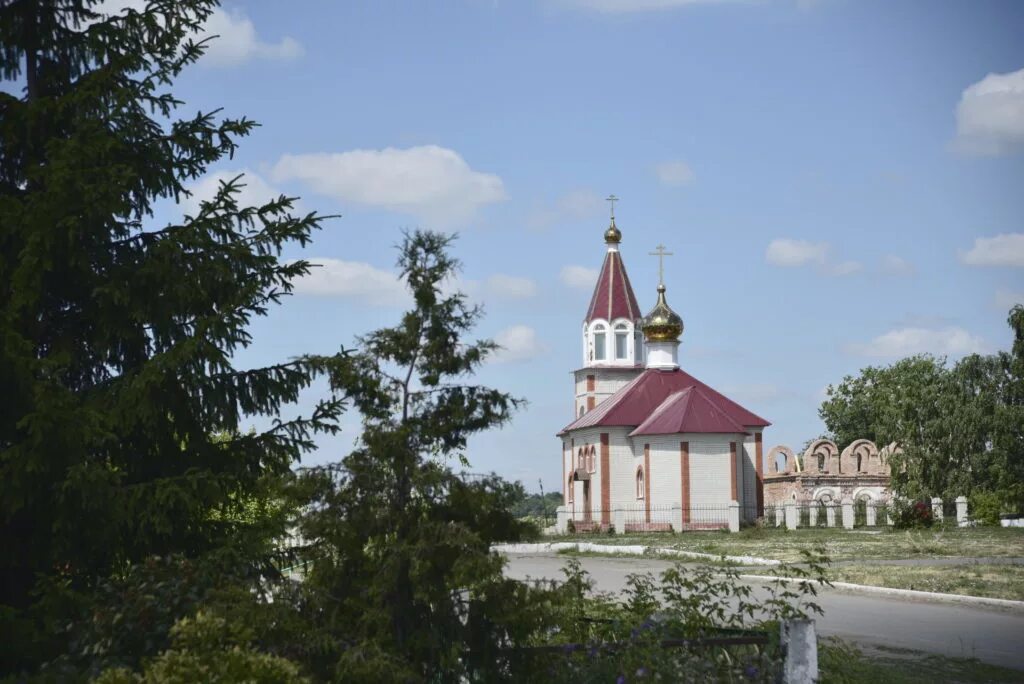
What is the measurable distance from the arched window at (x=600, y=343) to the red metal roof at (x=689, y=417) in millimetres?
9038

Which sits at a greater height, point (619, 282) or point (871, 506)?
point (619, 282)

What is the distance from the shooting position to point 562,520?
47750 millimetres

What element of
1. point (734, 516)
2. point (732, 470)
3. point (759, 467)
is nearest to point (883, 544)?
point (734, 516)

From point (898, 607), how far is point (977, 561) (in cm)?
788

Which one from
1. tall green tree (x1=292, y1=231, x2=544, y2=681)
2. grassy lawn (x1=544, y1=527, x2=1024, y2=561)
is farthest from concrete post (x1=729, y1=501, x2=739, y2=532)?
tall green tree (x1=292, y1=231, x2=544, y2=681)

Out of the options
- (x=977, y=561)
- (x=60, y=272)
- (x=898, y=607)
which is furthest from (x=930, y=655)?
(x=977, y=561)

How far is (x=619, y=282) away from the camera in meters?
59.8

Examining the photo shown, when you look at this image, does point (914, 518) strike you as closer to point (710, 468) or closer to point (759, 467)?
point (710, 468)

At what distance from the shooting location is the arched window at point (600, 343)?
5962 centimetres

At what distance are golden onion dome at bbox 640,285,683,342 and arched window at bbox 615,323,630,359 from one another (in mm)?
4109

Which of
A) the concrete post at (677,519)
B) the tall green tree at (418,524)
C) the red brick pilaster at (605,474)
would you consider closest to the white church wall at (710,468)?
the concrete post at (677,519)

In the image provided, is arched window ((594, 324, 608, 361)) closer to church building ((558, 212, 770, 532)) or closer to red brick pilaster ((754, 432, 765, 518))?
church building ((558, 212, 770, 532))

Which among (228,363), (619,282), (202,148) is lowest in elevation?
(228,363)

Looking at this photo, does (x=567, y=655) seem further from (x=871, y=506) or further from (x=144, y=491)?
(x=871, y=506)
